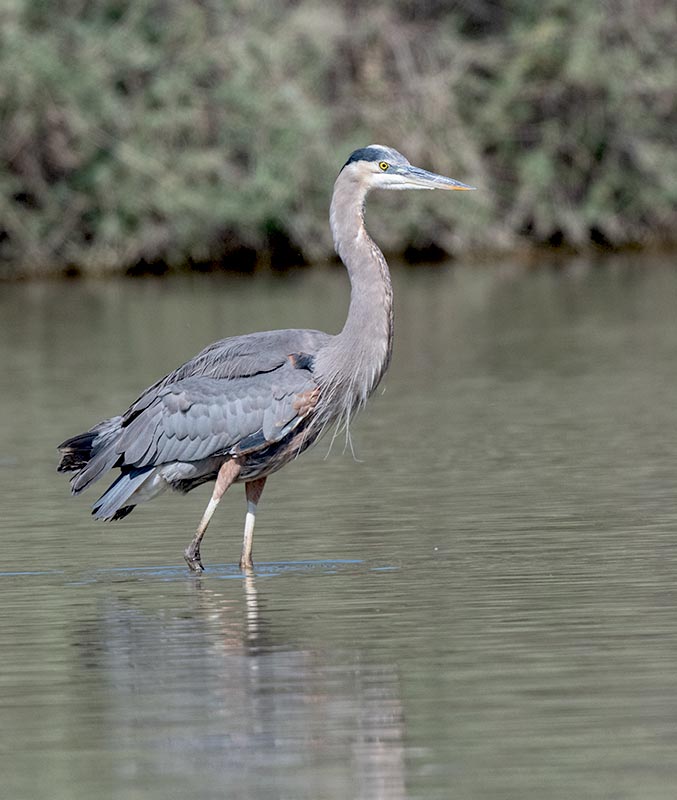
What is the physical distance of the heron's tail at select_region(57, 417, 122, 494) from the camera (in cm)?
961

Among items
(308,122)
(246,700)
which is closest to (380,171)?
(246,700)

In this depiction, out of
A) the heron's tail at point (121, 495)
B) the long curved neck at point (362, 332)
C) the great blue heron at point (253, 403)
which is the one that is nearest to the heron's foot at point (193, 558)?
the great blue heron at point (253, 403)

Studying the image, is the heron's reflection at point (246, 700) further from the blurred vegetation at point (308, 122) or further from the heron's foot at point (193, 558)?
the blurred vegetation at point (308, 122)

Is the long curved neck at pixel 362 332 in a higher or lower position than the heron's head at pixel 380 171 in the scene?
lower

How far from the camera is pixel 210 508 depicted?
939 cm

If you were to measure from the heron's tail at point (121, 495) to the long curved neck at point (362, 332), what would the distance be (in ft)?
3.28

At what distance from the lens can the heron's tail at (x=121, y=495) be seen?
9.45 m

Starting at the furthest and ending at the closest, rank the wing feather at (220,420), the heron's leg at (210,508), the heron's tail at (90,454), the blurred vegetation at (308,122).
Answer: the blurred vegetation at (308,122), the heron's tail at (90,454), the wing feather at (220,420), the heron's leg at (210,508)

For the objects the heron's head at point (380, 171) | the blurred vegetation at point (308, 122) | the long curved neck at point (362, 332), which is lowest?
the blurred vegetation at point (308, 122)

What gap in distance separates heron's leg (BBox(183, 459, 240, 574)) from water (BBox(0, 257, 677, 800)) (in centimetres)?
8

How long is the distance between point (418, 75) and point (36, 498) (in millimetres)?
22576

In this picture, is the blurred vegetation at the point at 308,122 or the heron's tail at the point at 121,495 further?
the blurred vegetation at the point at 308,122

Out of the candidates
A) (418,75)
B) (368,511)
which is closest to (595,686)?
(368,511)

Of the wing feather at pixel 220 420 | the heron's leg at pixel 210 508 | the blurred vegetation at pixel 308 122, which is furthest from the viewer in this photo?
the blurred vegetation at pixel 308 122
